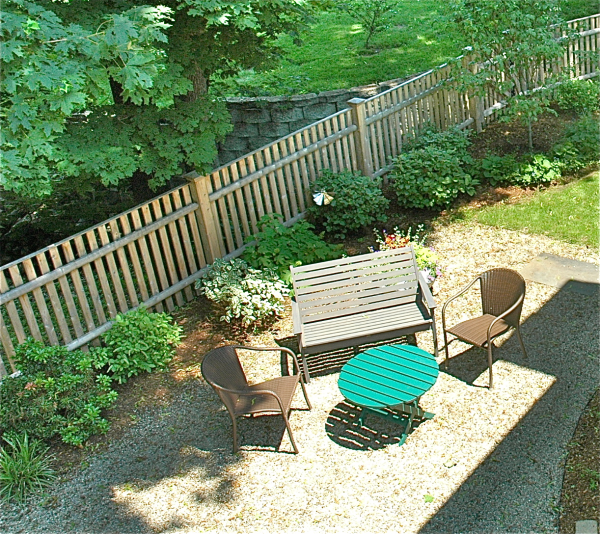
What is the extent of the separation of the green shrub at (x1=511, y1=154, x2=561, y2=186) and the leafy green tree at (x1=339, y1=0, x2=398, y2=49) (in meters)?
5.81

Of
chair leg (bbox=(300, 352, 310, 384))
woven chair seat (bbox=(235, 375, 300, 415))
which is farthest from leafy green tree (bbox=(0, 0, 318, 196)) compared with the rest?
woven chair seat (bbox=(235, 375, 300, 415))

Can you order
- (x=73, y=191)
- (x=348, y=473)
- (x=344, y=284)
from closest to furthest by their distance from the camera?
(x=348, y=473), (x=344, y=284), (x=73, y=191)

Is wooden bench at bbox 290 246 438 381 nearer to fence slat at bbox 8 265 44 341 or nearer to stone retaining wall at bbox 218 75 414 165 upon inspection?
fence slat at bbox 8 265 44 341

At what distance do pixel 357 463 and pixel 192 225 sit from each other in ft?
12.5

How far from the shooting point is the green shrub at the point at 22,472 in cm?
565

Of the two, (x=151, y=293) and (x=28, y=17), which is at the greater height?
(x=28, y=17)

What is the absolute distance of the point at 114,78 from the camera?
6656 mm

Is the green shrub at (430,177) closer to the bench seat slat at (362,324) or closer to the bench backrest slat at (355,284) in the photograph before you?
the bench backrest slat at (355,284)

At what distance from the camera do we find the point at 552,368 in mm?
6344

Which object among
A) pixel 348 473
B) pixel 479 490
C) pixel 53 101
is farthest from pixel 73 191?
pixel 479 490

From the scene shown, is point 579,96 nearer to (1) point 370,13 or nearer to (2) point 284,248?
(1) point 370,13

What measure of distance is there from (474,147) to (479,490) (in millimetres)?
7087

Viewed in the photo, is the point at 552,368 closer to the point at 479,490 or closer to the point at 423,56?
the point at 479,490

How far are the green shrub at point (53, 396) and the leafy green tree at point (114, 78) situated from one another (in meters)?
1.62
